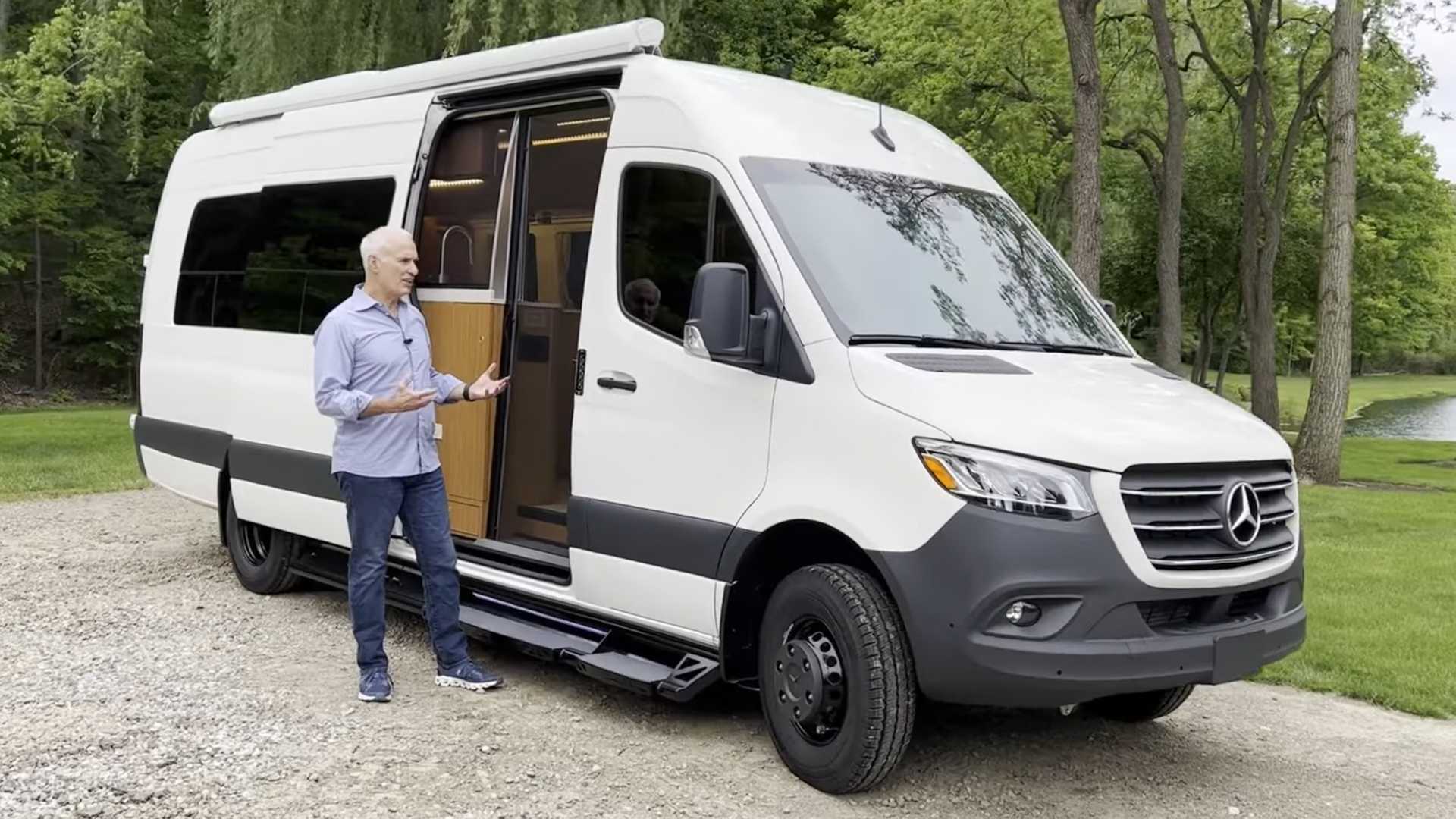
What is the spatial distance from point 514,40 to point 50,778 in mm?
12707

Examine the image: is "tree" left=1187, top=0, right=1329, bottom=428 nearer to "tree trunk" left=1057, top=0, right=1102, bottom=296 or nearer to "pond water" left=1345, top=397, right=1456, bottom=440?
"tree trunk" left=1057, top=0, right=1102, bottom=296

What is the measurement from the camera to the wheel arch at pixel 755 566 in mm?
4977

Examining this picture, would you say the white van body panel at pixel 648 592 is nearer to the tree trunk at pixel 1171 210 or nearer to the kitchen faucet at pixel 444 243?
the kitchen faucet at pixel 444 243

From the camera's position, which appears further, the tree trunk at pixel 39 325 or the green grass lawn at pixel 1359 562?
the tree trunk at pixel 39 325

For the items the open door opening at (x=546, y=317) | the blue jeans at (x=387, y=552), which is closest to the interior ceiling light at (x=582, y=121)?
the open door opening at (x=546, y=317)

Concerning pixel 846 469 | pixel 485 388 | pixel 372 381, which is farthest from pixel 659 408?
pixel 372 381

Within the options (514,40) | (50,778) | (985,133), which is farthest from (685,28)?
(50,778)

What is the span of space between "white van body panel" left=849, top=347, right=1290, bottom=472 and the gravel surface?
136 cm

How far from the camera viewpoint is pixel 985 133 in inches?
924

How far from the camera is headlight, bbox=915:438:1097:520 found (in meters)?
4.34

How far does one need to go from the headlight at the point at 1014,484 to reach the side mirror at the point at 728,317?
91 centimetres

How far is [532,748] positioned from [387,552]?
128cm

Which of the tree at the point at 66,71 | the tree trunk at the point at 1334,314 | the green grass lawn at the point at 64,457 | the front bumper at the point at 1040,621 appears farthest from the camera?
the tree trunk at the point at 1334,314

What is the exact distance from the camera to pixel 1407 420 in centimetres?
4431
